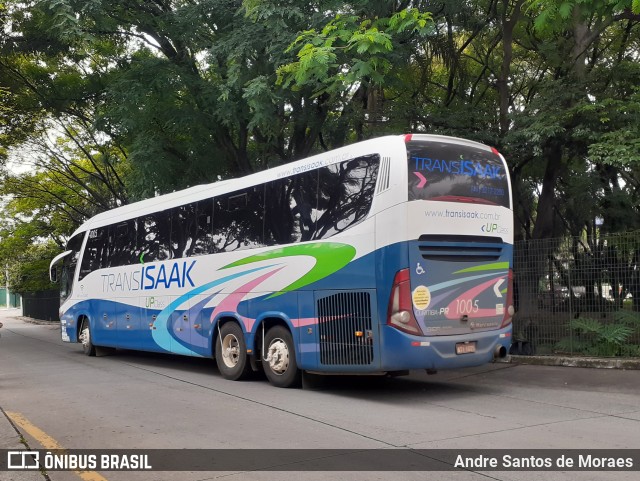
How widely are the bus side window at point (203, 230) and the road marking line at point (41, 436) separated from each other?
187 inches

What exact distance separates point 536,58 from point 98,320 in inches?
658

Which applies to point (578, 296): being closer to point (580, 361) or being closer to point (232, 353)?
point (580, 361)

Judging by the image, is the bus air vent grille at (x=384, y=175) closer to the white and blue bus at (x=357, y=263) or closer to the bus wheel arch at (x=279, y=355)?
the white and blue bus at (x=357, y=263)

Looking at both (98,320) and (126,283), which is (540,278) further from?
(98,320)

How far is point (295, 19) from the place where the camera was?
1322 centimetres

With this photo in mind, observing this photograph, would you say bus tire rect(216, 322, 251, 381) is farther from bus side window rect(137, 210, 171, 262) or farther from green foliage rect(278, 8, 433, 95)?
green foliage rect(278, 8, 433, 95)

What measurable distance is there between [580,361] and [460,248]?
15.7ft

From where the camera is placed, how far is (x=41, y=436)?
7340 millimetres

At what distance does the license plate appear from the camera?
9.13m

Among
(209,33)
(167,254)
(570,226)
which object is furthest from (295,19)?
(570,226)

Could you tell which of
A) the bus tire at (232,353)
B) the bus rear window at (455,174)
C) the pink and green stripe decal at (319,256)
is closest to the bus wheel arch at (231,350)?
the bus tire at (232,353)

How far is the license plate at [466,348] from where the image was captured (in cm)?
913

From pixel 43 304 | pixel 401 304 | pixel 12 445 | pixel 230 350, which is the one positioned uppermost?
pixel 401 304

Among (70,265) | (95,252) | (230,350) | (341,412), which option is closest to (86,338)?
(70,265)
